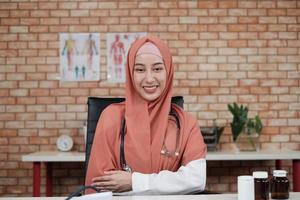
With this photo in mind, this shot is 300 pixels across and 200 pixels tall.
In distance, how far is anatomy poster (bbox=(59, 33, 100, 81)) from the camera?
3691 mm

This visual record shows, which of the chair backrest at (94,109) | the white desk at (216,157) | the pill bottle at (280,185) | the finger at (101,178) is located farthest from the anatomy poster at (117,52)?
the pill bottle at (280,185)

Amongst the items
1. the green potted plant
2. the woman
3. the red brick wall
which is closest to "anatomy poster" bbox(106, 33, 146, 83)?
the red brick wall

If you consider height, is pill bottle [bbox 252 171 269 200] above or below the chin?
below

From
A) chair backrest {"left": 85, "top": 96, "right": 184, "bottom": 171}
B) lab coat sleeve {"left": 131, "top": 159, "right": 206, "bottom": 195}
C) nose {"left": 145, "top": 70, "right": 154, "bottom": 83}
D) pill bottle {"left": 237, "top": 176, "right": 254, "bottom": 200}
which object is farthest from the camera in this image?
chair backrest {"left": 85, "top": 96, "right": 184, "bottom": 171}

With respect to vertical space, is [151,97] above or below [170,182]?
above

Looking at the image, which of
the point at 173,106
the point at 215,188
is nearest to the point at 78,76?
the point at 215,188

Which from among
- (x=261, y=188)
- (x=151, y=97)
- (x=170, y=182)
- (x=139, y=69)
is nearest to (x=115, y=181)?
(x=170, y=182)

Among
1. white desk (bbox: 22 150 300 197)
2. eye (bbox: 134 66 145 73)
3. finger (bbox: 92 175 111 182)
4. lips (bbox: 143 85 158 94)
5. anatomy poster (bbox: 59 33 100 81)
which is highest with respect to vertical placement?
anatomy poster (bbox: 59 33 100 81)

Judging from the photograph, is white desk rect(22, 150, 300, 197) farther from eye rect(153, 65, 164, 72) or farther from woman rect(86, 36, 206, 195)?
eye rect(153, 65, 164, 72)

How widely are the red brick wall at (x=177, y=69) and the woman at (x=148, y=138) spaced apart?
1.73 metres

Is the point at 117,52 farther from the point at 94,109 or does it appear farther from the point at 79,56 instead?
the point at 94,109

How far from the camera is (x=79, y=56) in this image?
3.70 meters

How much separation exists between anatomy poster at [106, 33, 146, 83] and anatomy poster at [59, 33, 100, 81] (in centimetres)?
10

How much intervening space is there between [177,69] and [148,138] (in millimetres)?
1890
